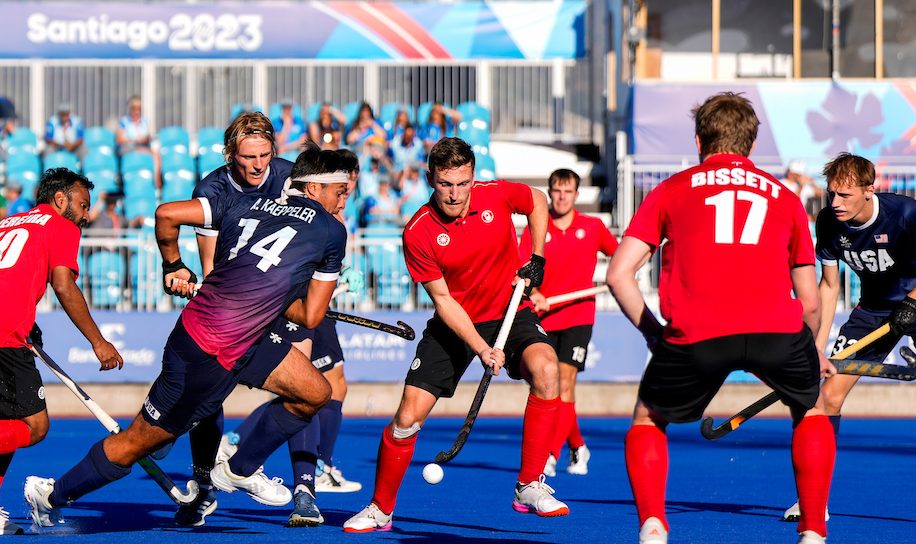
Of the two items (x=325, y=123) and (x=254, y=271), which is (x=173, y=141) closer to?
(x=325, y=123)

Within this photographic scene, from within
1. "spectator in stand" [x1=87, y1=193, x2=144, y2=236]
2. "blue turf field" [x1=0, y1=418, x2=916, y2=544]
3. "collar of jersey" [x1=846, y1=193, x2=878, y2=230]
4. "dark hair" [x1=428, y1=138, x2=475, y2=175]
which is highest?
"spectator in stand" [x1=87, y1=193, x2=144, y2=236]

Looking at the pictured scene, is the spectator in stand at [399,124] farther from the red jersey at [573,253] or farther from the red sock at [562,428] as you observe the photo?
the red sock at [562,428]

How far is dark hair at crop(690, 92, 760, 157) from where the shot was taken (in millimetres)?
4965

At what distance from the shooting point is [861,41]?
18625mm

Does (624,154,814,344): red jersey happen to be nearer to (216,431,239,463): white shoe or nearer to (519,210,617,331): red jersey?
(216,431,239,463): white shoe

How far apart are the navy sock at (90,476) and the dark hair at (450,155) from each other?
2000 millimetres

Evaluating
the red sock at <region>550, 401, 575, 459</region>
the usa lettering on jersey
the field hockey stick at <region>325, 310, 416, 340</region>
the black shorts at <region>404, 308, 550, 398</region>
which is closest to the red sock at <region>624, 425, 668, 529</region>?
the usa lettering on jersey

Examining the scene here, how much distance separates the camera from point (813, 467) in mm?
5148

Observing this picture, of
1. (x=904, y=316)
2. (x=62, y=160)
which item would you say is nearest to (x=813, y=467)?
(x=904, y=316)

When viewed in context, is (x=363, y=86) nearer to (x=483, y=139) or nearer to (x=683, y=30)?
(x=483, y=139)

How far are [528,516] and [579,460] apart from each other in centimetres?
250

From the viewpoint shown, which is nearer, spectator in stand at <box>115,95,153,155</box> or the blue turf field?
the blue turf field

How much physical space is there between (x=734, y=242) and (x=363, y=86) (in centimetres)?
1465

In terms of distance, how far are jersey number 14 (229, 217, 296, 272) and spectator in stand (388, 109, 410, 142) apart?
36.2 ft
